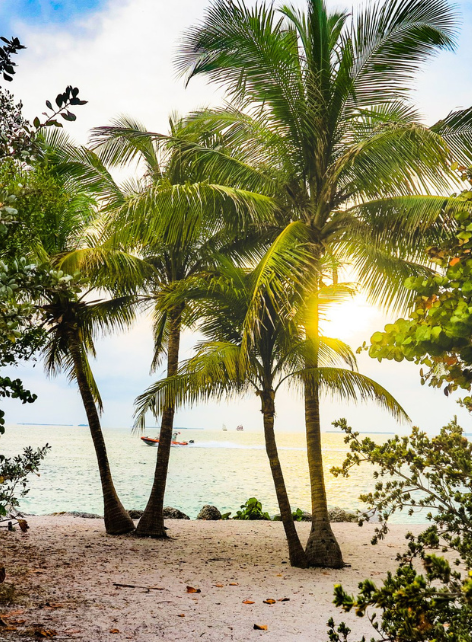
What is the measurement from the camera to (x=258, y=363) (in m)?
8.71

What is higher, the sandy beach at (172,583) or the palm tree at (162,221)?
the palm tree at (162,221)

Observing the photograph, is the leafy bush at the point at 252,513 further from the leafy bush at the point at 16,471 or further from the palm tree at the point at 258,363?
the leafy bush at the point at 16,471

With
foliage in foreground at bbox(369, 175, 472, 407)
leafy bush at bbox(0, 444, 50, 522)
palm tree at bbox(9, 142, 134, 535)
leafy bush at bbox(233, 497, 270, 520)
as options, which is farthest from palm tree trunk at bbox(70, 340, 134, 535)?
foliage in foreground at bbox(369, 175, 472, 407)

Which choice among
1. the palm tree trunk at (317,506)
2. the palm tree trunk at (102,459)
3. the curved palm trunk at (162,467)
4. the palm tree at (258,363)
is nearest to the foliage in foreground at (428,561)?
the palm tree at (258,363)

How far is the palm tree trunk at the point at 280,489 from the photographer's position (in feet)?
27.1

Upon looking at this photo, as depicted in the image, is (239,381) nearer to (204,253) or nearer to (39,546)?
(204,253)

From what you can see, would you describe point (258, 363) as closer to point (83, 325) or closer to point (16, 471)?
point (83, 325)

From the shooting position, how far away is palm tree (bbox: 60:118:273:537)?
7.82 metres

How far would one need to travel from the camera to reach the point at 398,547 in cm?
978

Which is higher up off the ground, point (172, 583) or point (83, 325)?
point (83, 325)

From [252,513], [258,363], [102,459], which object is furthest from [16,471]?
[252,513]

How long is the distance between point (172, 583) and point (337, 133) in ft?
22.9

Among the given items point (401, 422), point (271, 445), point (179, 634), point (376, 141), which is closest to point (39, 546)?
point (271, 445)

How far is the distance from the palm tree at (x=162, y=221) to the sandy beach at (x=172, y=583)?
1.44 metres
